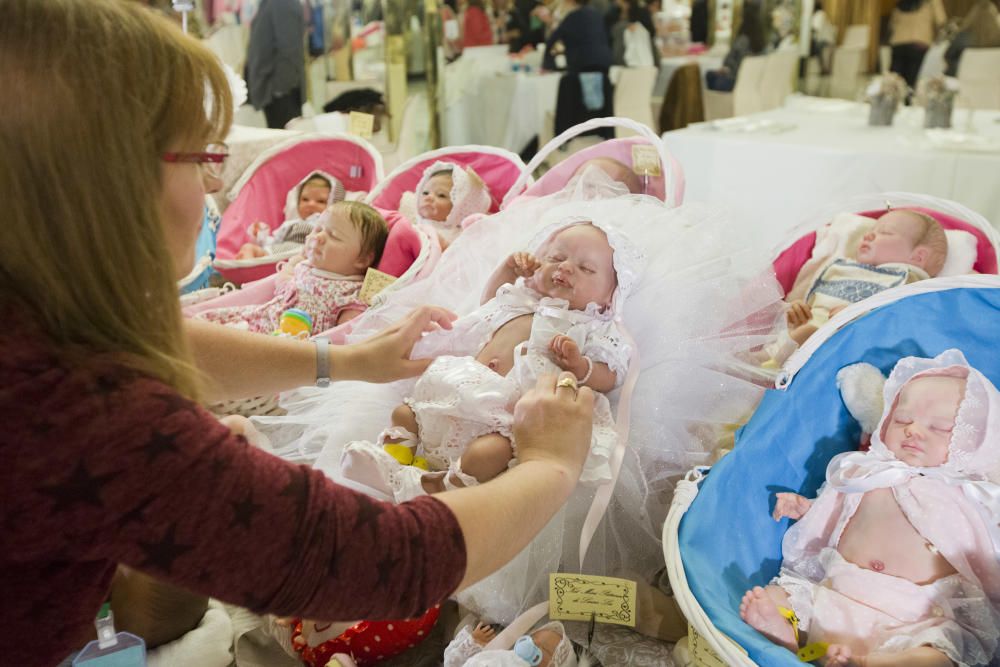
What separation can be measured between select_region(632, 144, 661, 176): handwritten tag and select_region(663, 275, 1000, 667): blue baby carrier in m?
0.87

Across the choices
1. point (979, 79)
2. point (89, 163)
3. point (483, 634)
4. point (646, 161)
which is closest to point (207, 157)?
point (89, 163)

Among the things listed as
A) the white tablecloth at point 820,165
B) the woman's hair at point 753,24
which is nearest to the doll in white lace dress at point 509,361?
the white tablecloth at point 820,165

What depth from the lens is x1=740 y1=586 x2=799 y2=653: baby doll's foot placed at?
1.30m

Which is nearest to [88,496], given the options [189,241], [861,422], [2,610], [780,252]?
[2,610]

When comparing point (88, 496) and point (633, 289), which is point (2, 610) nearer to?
point (88, 496)

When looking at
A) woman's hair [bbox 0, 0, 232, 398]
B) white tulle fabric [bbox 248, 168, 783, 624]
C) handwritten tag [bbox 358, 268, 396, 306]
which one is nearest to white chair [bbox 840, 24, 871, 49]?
white tulle fabric [bbox 248, 168, 783, 624]

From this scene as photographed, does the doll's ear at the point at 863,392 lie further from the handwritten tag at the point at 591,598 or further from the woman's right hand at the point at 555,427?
the woman's right hand at the point at 555,427

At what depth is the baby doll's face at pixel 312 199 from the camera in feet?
10.8

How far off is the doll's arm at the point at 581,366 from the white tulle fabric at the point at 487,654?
0.49m

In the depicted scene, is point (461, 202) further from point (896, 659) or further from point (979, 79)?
point (979, 79)

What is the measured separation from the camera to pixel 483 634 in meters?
1.41

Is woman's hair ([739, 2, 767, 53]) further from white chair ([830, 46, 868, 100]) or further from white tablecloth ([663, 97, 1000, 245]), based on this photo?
white tablecloth ([663, 97, 1000, 245])

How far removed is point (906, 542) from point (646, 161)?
1.33 m

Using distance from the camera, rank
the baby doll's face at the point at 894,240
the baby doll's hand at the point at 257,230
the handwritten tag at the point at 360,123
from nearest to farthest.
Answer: the baby doll's face at the point at 894,240 → the baby doll's hand at the point at 257,230 → the handwritten tag at the point at 360,123
